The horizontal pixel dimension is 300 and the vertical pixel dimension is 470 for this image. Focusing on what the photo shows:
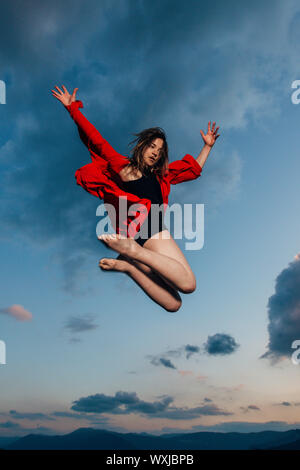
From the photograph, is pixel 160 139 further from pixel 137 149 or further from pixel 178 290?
pixel 178 290

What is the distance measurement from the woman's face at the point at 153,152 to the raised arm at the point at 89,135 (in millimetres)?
290

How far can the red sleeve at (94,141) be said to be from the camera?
5844 mm

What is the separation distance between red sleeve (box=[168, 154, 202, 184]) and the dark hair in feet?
1.02

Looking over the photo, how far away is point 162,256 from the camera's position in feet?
18.1

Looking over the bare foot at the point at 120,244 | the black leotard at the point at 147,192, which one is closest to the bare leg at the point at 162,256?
the bare foot at the point at 120,244

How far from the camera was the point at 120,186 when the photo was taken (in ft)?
20.0

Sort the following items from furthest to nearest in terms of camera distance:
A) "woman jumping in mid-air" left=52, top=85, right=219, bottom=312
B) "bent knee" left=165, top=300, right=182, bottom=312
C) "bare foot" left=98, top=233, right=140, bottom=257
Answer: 1. "bent knee" left=165, top=300, right=182, bottom=312
2. "woman jumping in mid-air" left=52, top=85, right=219, bottom=312
3. "bare foot" left=98, top=233, right=140, bottom=257

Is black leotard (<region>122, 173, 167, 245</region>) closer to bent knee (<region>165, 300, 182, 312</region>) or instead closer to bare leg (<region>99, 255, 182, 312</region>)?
bare leg (<region>99, 255, 182, 312</region>)

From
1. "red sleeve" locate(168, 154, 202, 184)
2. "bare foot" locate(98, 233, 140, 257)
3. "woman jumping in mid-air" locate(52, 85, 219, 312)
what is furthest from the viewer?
"red sleeve" locate(168, 154, 202, 184)

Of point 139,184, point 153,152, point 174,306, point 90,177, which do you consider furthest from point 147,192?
point 174,306

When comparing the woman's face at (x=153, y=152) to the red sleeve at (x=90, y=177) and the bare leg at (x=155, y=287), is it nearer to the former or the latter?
the red sleeve at (x=90, y=177)

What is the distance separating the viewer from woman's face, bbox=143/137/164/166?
6.11 meters

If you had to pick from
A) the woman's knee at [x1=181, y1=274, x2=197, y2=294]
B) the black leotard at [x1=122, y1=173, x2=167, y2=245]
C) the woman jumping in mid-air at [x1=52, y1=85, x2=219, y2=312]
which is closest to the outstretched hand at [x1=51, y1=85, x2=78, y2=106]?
the woman jumping in mid-air at [x1=52, y1=85, x2=219, y2=312]
